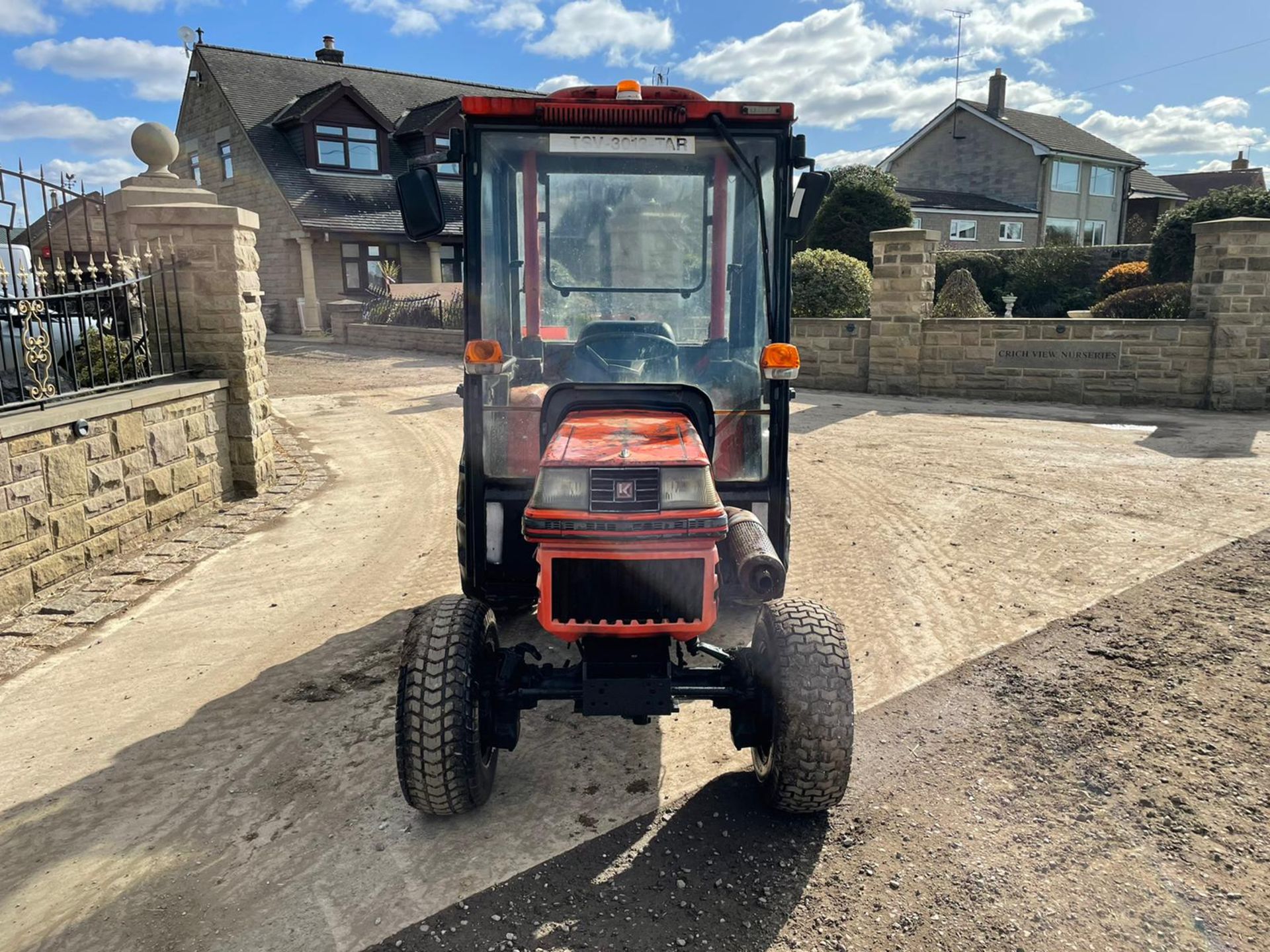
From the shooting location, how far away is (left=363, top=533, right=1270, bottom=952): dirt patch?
2742 mm

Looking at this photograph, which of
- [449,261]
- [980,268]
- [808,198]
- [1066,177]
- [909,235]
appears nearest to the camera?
[808,198]

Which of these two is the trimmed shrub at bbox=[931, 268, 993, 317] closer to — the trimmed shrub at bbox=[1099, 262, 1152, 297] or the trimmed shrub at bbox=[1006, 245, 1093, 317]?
the trimmed shrub at bbox=[1099, 262, 1152, 297]

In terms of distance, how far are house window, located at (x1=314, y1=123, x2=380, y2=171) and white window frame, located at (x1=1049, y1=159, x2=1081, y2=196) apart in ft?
86.6

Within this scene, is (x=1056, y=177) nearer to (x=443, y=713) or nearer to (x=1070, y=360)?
(x=1070, y=360)

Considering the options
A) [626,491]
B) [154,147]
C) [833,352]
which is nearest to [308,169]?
[833,352]

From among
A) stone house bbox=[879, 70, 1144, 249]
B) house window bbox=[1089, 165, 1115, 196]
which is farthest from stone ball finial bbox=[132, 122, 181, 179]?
house window bbox=[1089, 165, 1115, 196]

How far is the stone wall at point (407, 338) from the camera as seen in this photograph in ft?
64.0

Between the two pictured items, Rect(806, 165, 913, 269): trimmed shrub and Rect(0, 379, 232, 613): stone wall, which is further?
Rect(806, 165, 913, 269): trimmed shrub

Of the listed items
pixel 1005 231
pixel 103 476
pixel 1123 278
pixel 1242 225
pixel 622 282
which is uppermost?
pixel 1005 231

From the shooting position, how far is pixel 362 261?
27.2 meters

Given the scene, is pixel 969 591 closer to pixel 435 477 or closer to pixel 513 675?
pixel 513 675

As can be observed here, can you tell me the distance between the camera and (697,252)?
14.5 ft

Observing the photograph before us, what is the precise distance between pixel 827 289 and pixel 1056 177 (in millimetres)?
26160

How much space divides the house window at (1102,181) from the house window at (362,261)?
1165 inches
